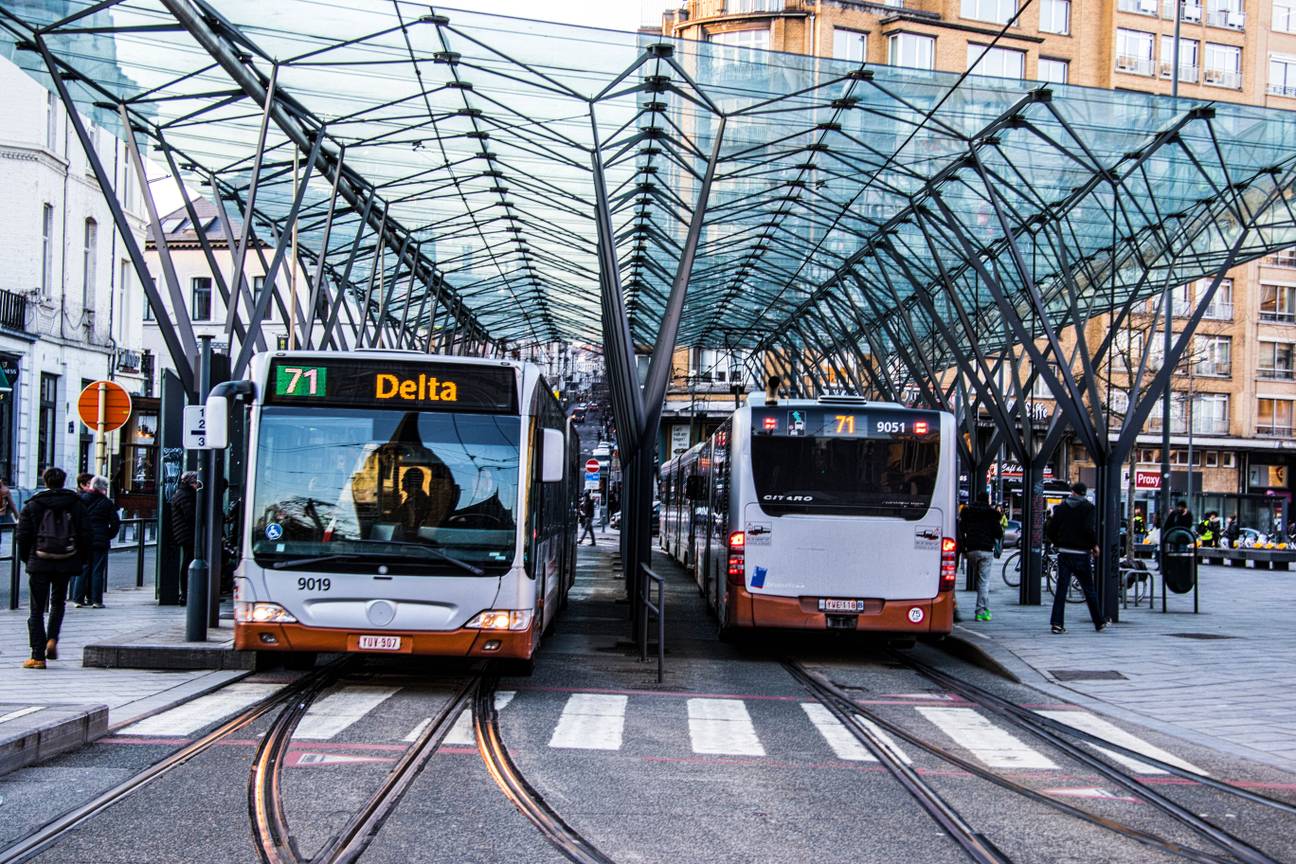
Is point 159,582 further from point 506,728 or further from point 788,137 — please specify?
point 788,137

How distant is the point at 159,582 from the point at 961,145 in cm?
1377

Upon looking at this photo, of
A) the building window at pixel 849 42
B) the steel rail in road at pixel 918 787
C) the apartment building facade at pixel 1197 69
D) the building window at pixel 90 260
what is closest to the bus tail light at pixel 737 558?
the steel rail in road at pixel 918 787

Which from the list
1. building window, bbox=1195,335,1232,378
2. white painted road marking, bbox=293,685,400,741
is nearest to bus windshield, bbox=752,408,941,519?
white painted road marking, bbox=293,685,400,741

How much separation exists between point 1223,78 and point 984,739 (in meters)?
66.0

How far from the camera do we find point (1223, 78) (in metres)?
69.1

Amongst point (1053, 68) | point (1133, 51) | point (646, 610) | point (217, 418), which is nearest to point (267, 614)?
point (217, 418)

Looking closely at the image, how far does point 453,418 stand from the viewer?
12.4m

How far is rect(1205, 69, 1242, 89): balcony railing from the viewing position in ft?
225

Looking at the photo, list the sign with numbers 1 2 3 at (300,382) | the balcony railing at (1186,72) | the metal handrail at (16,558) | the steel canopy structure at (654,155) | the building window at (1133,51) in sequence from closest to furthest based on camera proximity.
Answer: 1. the sign with numbers 1 2 3 at (300,382)
2. the metal handrail at (16,558)
3. the steel canopy structure at (654,155)
4. the building window at (1133,51)
5. the balcony railing at (1186,72)

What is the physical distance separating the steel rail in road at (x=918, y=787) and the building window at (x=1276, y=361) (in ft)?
209

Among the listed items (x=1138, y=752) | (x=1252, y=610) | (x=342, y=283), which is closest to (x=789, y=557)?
(x=1138, y=752)

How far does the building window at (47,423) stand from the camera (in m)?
37.2

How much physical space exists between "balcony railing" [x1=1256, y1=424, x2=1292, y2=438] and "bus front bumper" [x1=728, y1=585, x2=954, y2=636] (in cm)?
6061

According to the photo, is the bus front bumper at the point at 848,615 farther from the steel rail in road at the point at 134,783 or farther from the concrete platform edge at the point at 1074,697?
the steel rail in road at the point at 134,783
